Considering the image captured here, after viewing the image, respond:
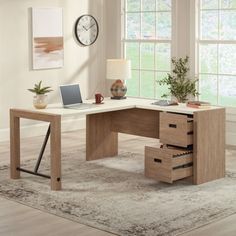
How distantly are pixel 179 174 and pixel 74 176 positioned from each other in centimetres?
107

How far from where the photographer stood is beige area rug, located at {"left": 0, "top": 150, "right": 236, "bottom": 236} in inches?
179

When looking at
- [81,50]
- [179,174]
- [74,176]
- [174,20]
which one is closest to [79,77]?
[81,50]

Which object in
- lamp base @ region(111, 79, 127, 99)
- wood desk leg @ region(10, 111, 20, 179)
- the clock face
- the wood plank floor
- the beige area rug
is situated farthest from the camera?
the clock face

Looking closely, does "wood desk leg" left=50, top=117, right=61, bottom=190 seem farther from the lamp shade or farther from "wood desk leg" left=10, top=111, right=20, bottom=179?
the lamp shade

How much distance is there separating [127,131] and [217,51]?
188 cm

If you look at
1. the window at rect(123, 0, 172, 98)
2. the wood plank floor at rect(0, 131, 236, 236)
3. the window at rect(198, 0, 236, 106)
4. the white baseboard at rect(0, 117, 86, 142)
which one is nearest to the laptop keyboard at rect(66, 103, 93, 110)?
the wood plank floor at rect(0, 131, 236, 236)

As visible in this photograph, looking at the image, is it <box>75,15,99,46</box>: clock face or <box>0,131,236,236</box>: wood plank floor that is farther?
<box>75,15,99,46</box>: clock face

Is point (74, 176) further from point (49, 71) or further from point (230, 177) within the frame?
point (49, 71)

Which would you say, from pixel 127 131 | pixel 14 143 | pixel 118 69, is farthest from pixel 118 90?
pixel 14 143

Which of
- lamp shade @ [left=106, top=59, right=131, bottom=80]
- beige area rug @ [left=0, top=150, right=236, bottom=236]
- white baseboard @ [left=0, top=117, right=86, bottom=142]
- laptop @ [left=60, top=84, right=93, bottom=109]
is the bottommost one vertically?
beige area rug @ [left=0, top=150, right=236, bottom=236]

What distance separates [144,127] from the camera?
653cm

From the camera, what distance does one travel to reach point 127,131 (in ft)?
22.0

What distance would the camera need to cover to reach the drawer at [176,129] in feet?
18.3

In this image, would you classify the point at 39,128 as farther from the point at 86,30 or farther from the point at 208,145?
the point at 208,145
